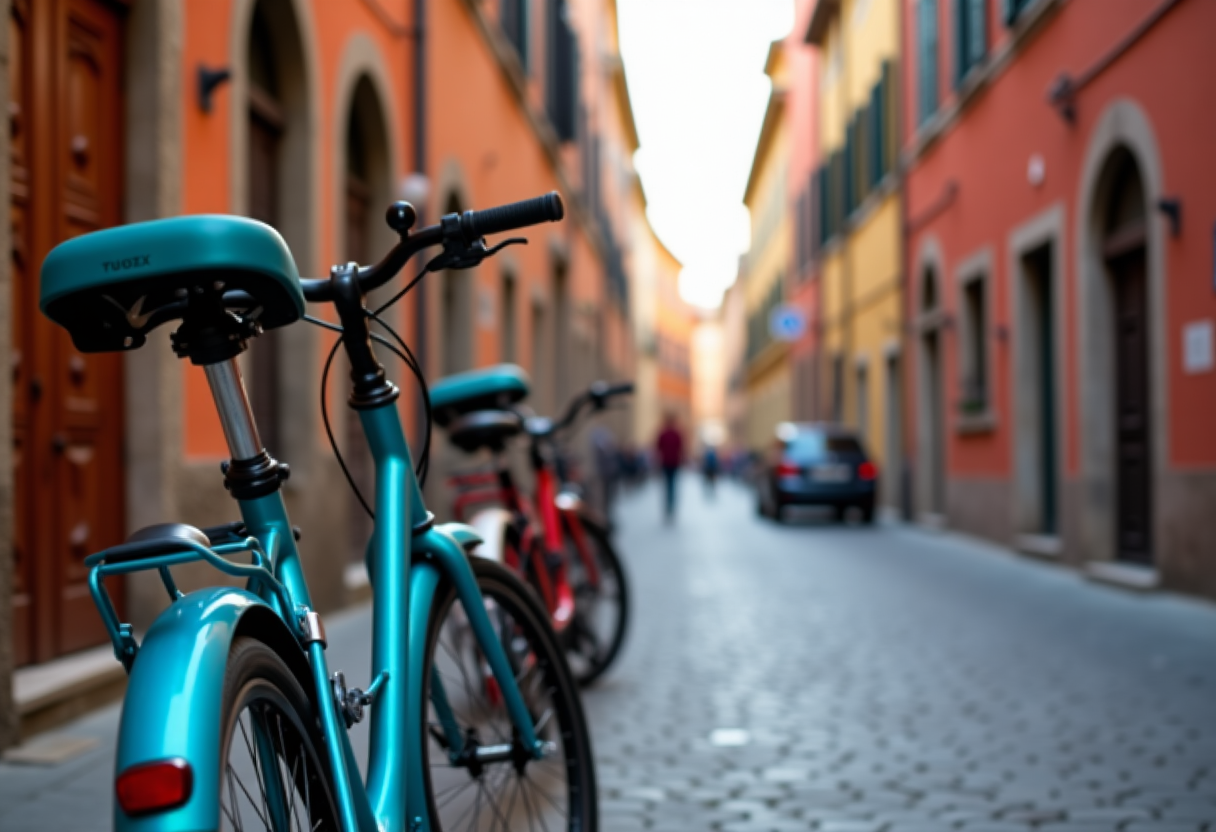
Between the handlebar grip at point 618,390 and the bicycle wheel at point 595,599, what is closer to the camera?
the handlebar grip at point 618,390

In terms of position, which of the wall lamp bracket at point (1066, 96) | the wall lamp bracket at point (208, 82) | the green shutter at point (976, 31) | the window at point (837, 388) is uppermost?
the green shutter at point (976, 31)

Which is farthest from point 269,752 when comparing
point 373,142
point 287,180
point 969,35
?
point 969,35

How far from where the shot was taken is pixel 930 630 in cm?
832

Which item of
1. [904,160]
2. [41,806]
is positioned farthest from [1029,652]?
[904,160]

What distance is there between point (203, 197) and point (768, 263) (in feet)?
135

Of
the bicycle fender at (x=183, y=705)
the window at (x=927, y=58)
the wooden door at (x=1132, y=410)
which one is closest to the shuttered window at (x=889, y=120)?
the window at (x=927, y=58)

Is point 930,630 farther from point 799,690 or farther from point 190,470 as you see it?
point 190,470

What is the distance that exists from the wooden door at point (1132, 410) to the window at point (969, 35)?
14.5 feet

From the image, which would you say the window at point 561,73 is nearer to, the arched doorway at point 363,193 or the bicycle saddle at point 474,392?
the arched doorway at point 363,193

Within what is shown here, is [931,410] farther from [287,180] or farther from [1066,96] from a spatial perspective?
[287,180]

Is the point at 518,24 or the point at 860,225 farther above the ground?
the point at 518,24

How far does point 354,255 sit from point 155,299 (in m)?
9.09

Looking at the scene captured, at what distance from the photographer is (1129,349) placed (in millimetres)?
11383

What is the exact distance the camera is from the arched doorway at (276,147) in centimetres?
852
